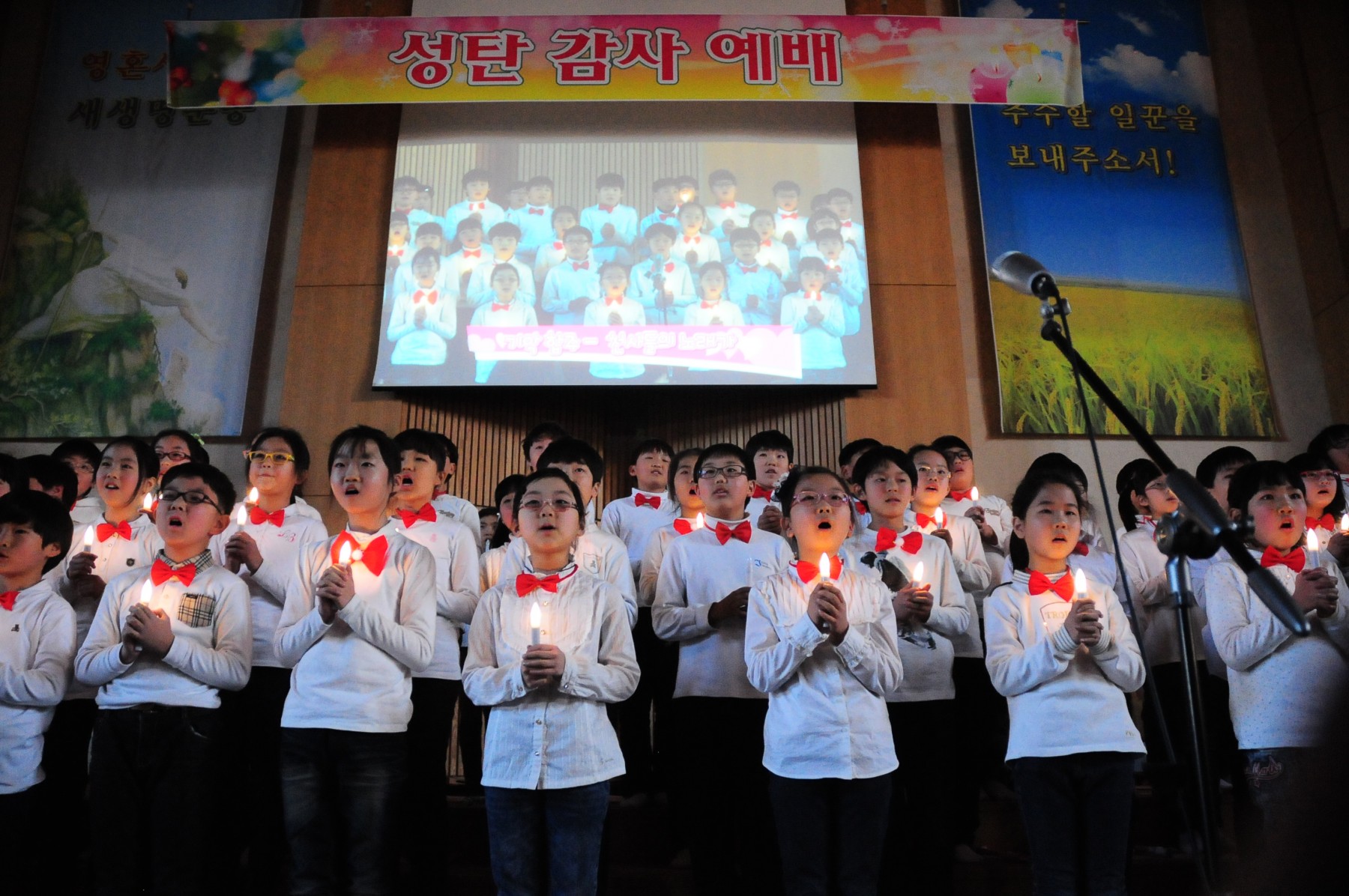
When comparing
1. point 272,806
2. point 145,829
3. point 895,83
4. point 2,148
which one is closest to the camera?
point 145,829

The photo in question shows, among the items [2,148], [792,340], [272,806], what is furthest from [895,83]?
[2,148]

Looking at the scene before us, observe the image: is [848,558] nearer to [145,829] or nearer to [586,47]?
[145,829]

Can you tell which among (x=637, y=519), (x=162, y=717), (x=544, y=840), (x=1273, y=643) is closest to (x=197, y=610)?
(x=162, y=717)

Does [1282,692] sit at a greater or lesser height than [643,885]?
greater

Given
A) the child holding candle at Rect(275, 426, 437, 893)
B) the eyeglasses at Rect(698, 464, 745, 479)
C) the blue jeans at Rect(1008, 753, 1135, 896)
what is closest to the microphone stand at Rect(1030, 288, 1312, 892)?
the blue jeans at Rect(1008, 753, 1135, 896)

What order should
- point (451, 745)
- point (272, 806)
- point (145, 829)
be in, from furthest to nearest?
point (451, 745) → point (272, 806) → point (145, 829)

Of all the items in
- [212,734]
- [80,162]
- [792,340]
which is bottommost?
[212,734]

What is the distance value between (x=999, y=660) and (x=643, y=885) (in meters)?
1.41

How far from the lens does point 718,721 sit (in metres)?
3.22

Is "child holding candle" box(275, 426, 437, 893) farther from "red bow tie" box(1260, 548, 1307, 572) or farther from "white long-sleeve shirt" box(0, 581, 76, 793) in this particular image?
"red bow tie" box(1260, 548, 1307, 572)

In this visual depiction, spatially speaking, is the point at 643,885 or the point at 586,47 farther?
the point at 586,47

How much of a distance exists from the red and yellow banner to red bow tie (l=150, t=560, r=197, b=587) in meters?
4.20

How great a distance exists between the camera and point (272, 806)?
3213mm

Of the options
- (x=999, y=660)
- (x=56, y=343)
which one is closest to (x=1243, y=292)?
(x=999, y=660)
